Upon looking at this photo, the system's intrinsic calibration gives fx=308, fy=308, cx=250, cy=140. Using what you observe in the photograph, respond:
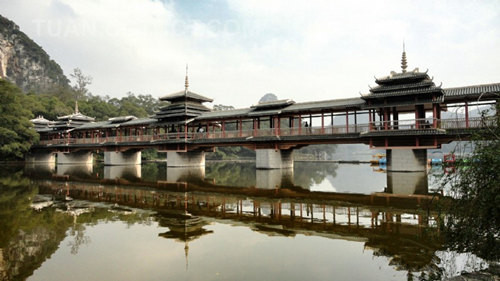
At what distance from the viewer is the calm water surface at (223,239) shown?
5.83 m

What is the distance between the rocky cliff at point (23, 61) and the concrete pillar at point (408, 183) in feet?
348

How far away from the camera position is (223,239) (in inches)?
312

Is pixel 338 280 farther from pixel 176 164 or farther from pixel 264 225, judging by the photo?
pixel 176 164

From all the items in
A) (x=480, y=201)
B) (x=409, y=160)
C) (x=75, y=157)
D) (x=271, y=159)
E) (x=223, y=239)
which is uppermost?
(x=75, y=157)

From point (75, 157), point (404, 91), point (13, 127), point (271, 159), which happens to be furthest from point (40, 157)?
point (404, 91)

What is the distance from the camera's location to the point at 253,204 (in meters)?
12.8

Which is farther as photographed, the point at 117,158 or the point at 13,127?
the point at 13,127

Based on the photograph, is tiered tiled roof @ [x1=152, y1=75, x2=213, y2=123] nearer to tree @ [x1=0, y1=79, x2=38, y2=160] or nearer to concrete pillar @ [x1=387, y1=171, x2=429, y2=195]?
concrete pillar @ [x1=387, y1=171, x2=429, y2=195]

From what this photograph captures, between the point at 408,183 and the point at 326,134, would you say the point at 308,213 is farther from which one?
the point at 326,134

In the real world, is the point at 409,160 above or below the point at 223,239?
above

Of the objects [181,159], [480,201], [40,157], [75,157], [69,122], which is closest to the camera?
[480,201]

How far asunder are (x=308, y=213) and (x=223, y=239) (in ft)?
13.4

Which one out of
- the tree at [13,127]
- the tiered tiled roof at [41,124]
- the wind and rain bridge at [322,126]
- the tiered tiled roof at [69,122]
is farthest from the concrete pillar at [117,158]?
the tiered tiled roof at [41,124]

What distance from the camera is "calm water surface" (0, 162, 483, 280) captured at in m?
5.83
